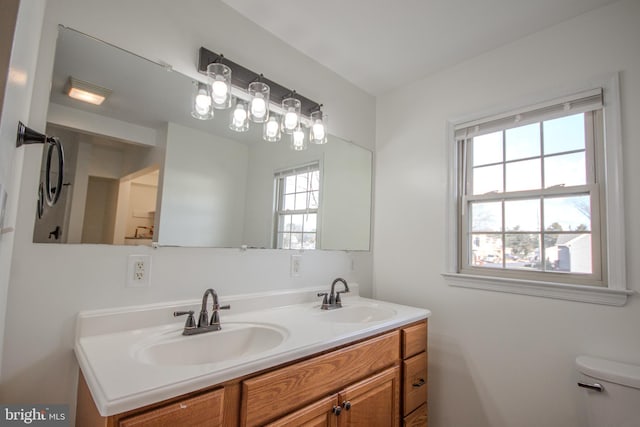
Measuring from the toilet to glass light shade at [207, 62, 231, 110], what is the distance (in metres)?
2.08

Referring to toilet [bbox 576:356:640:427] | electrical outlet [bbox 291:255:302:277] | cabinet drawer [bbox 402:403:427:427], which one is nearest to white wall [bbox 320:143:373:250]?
electrical outlet [bbox 291:255:302:277]

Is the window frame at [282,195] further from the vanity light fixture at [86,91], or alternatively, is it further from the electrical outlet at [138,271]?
the vanity light fixture at [86,91]

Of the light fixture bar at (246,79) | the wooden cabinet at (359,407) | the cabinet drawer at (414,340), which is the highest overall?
the light fixture bar at (246,79)

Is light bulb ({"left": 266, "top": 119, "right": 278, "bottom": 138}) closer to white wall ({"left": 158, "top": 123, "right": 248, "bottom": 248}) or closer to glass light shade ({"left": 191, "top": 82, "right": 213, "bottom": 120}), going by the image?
white wall ({"left": 158, "top": 123, "right": 248, "bottom": 248})

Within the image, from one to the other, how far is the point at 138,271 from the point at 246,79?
1.09 metres

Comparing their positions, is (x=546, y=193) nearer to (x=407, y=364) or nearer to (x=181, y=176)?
(x=407, y=364)

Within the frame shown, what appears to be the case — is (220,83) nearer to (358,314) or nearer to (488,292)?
(358,314)

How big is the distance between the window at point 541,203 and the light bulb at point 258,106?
125 cm

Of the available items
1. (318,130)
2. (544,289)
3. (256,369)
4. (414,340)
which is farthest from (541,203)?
(256,369)

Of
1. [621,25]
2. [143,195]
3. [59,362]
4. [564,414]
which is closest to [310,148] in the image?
[143,195]

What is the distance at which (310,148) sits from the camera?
1.92 metres

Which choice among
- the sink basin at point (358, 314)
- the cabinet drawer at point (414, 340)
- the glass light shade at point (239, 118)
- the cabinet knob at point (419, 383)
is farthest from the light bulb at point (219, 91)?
the cabinet knob at point (419, 383)

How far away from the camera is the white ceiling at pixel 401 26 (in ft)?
5.02

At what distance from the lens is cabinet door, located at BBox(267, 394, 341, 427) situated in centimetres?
101
